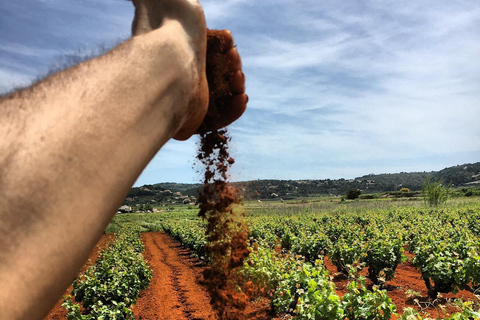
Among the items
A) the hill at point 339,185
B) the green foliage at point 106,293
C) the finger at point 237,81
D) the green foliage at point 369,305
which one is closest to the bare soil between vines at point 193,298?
the green foliage at point 106,293

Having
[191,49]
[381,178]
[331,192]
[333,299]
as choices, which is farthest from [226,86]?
[381,178]

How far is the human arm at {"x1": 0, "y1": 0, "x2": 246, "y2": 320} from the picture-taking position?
60 centimetres

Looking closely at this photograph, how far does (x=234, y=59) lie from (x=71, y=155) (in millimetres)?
735

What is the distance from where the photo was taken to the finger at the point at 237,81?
124 centimetres

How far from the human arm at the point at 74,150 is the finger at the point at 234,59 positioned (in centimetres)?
42

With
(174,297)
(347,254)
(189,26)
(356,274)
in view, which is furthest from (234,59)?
(347,254)

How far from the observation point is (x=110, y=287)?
26.9ft

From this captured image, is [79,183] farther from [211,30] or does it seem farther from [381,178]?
[381,178]

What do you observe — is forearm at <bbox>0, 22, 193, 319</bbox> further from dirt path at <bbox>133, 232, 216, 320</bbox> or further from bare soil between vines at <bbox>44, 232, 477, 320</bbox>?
bare soil between vines at <bbox>44, 232, 477, 320</bbox>

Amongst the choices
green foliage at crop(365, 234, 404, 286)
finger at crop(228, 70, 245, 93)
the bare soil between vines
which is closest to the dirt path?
the bare soil between vines

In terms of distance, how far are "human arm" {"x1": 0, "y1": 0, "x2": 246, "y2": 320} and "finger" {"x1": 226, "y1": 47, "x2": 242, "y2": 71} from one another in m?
0.42

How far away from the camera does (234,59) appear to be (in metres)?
1.24

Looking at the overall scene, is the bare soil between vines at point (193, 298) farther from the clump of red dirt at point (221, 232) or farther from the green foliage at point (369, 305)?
the clump of red dirt at point (221, 232)

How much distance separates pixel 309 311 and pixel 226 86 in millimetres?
4803
